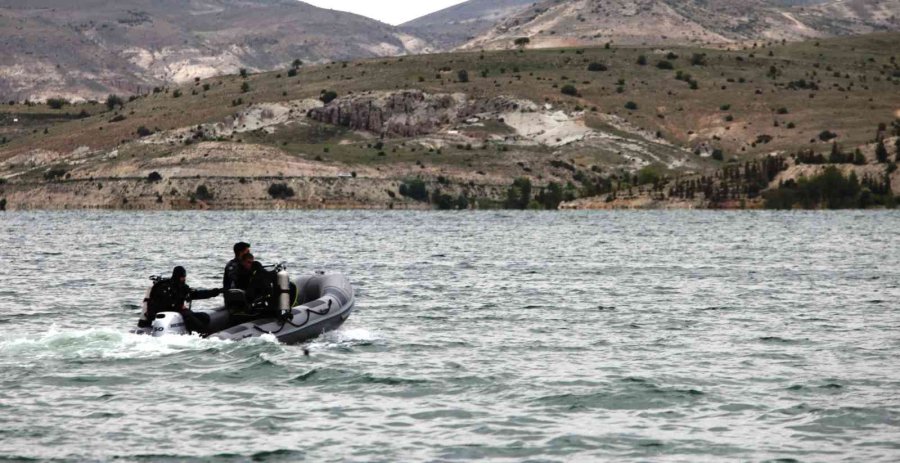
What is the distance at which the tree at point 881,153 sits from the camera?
14225 cm

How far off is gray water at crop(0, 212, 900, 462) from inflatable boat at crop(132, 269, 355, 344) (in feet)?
1.11

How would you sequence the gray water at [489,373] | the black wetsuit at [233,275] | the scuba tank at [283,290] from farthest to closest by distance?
the black wetsuit at [233,275]
the scuba tank at [283,290]
the gray water at [489,373]

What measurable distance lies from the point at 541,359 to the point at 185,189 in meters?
136

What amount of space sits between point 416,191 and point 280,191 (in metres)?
15.3

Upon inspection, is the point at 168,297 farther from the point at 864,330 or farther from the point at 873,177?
the point at 873,177

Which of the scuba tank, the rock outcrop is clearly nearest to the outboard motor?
the scuba tank

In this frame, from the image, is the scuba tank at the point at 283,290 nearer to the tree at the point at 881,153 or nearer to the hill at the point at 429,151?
the tree at the point at 881,153

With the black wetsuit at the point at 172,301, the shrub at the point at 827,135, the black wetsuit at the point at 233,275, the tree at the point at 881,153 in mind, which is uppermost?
the shrub at the point at 827,135

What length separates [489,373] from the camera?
2728 centimetres

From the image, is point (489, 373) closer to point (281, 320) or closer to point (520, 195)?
point (281, 320)

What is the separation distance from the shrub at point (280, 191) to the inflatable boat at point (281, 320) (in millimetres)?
129448

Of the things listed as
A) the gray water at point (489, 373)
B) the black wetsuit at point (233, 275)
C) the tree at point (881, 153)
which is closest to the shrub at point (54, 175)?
the tree at point (881, 153)

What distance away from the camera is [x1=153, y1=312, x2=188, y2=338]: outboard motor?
28.5 m

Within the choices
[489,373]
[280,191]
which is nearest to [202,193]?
[280,191]
